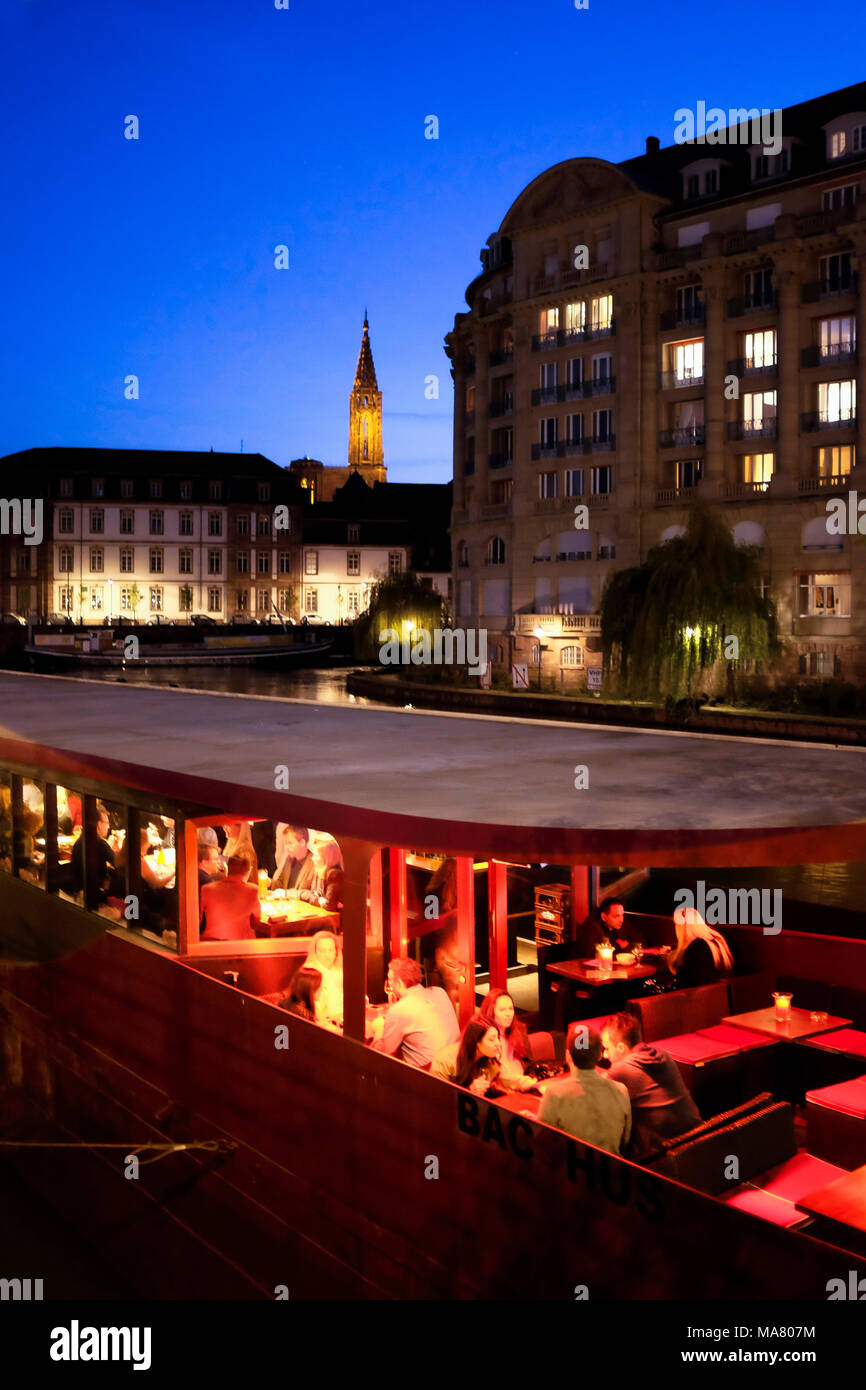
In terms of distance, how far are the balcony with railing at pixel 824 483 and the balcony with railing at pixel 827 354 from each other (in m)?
3.63

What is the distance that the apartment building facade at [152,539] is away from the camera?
75.1 metres

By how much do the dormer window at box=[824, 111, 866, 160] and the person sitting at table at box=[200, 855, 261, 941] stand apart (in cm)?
3837

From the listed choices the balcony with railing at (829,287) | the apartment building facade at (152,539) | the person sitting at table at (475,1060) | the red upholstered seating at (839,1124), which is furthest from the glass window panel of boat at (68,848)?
the apartment building facade at (152,539)

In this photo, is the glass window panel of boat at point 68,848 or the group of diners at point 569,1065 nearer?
the group of diners at point 569,1065

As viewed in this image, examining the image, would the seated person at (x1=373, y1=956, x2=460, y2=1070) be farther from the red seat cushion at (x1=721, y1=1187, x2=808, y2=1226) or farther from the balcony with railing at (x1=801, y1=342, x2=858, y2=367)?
the balcony with railing at (x1=801, y1=342, x2=858, y2=367)

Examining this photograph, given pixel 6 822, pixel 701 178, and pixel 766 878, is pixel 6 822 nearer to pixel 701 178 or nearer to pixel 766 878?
pixel 766 878

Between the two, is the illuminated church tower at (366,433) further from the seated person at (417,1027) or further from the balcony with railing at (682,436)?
the seated person at (417,1027)

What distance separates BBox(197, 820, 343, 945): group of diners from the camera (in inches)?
295

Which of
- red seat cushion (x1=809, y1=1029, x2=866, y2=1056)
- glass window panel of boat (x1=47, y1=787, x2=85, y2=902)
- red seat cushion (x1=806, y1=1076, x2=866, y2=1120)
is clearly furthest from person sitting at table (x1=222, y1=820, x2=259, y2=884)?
→ red seat cushion (x1=806, y1=1076, x2=866, y2=1120)

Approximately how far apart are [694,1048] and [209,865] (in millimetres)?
3183

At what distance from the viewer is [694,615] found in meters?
31.6

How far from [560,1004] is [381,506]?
77.9 m
